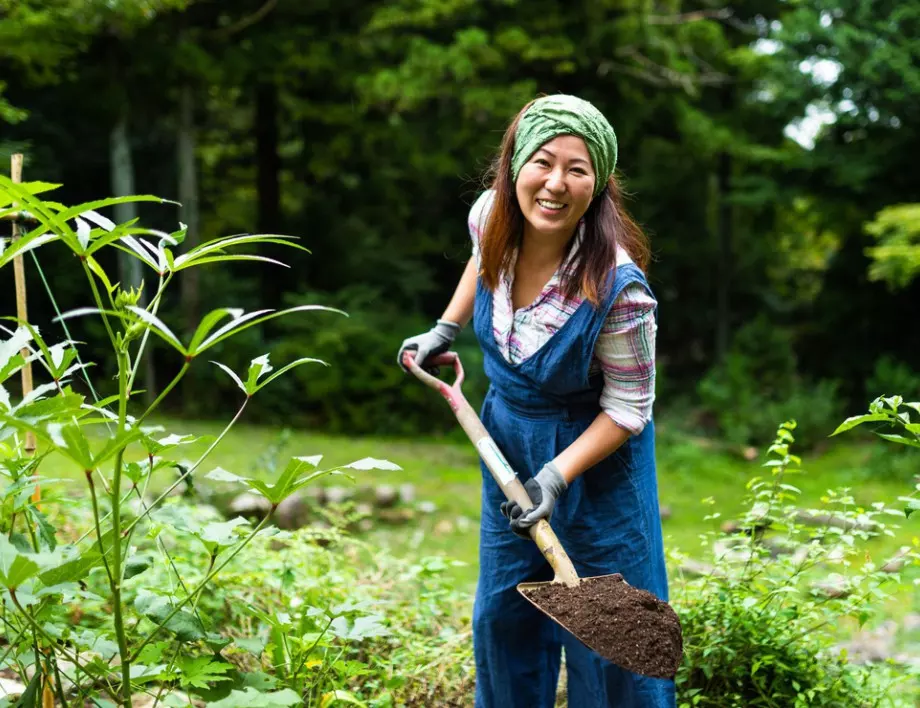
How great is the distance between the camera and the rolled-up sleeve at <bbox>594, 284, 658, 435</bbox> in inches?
79.1

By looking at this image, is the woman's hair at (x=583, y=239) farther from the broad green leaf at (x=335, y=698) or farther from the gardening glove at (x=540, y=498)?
the broad green leaf at (x=335, y=698)

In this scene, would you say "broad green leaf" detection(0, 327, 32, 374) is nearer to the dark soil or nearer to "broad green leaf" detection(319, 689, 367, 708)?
"broad green leaf" detection(319, 689, 367, 708)

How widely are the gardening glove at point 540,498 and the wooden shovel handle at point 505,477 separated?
0.02m

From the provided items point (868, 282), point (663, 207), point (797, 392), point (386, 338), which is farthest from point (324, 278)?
point (868, 282)

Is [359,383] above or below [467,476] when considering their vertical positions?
above

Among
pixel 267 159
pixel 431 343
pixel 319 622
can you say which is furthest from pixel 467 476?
pixel 319 622

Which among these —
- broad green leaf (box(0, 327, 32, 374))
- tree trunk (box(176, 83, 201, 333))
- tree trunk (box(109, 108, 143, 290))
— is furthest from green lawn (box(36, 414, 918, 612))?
broad green leaf (box(0, 327, 32, 374))

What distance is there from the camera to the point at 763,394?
348 inches

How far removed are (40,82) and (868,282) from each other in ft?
26.7

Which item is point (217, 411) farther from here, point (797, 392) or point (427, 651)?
point (427, 651)

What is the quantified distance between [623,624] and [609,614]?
1.3 inches

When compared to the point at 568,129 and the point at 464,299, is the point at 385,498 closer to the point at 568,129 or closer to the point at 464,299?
the point at 464,299

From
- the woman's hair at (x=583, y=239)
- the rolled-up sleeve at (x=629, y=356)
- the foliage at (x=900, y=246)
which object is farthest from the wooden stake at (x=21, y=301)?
the foliage at (x=900, y=246)

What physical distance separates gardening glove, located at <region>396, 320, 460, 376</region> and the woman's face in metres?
0.54
